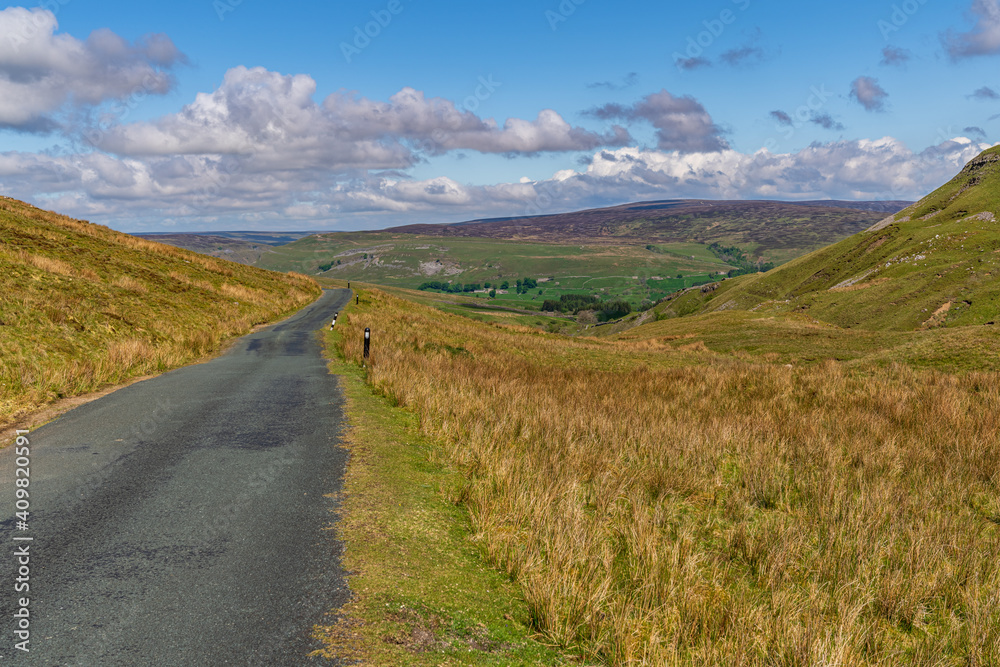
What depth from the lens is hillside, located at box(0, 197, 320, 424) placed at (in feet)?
44.8

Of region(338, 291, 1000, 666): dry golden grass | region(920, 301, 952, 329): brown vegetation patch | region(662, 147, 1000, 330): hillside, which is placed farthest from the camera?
region(662, 147, 1000, 330): hillside

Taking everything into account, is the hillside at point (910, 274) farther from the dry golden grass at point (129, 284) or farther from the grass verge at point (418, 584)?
the dry golden grass at point (129, 284)

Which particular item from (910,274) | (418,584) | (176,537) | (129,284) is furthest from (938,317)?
(129,284)

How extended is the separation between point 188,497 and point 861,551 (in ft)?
27.8

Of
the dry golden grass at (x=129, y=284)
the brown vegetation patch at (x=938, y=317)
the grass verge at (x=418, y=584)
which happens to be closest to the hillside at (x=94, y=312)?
the dry golden grass at (x=129, y=284)

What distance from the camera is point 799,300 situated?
272 feet

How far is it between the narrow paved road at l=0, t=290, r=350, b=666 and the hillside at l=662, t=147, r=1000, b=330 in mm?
48872

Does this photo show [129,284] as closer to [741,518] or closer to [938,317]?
[741,518]

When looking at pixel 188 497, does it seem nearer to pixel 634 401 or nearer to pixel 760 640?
pixel 760 640

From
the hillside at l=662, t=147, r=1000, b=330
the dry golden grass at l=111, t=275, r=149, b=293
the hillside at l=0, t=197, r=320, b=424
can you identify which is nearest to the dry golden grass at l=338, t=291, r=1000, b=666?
the hillside at l=0, t=197, r=320, b=424

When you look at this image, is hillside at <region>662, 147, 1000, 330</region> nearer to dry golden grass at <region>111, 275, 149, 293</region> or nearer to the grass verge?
the grass verge

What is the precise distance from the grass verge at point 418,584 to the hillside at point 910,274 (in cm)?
4755

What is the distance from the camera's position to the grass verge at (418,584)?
13.7 feet

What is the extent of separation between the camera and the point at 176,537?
5.91 metres
